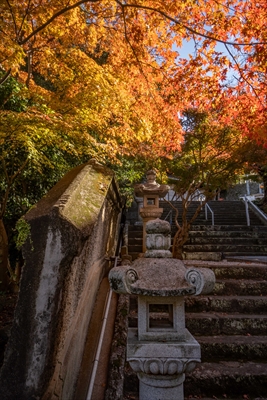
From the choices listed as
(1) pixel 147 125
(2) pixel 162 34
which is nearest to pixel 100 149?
(1) pixel 147 125

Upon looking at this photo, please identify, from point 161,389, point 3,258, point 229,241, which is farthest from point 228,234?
point 161,389

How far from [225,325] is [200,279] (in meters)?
2.10

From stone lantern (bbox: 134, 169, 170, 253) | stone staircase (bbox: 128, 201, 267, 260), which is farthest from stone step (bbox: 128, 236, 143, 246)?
stone lantern (bbox: 134, 169, 170, 253)

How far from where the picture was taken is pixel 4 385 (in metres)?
1.72

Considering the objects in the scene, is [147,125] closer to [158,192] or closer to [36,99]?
[158,192]

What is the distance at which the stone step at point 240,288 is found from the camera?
4.27m

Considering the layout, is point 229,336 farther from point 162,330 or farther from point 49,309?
point 49,309

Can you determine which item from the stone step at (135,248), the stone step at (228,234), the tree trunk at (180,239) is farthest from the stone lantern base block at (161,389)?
the stone step at (228,234)

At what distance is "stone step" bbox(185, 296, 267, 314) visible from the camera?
3.88 meters

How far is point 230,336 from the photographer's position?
11.2 ft

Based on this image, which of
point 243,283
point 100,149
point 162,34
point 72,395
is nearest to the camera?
point 72,395

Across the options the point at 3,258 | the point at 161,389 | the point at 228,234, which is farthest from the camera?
the point at 228,234

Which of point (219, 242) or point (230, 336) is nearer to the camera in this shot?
point (230, 336)

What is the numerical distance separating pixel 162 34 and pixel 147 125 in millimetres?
2153
